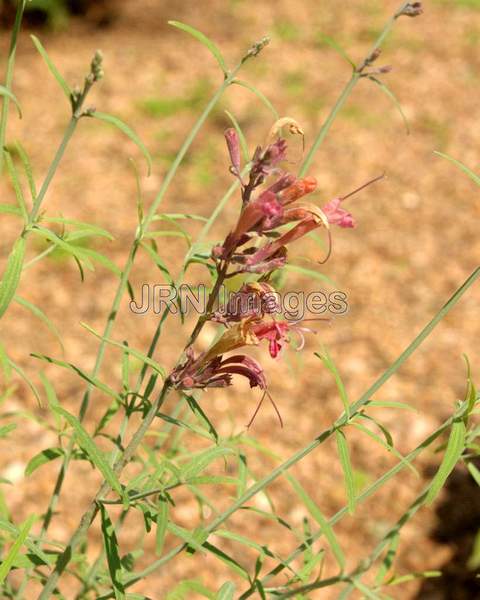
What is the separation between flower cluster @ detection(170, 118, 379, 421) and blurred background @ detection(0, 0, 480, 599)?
1.05 metres

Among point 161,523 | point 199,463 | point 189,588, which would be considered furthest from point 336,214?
point 189,588

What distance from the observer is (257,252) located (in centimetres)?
164

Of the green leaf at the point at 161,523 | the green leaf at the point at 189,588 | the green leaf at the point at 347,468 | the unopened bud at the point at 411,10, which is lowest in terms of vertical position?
the green leaf at the point at 189,588

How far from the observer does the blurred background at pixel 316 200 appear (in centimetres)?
425

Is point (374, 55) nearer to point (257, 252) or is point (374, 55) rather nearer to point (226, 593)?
point (257, 252)

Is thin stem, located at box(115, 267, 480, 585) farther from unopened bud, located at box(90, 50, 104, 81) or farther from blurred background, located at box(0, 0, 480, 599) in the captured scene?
blurred background, located at box(0, 0, 480, 599)

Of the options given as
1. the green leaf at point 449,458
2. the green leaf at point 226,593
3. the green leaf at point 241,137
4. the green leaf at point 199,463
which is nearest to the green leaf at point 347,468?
the green leaf at point 449,458

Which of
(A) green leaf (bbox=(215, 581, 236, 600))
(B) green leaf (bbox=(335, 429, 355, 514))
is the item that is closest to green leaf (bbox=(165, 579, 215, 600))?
(A) green leaf (bbox=(215, 581, 236, 600))

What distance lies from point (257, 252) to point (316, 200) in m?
4.43

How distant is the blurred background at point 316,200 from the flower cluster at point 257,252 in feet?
3.45

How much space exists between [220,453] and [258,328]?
1.11ft

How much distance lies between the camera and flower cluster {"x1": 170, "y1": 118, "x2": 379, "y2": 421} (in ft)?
5.10

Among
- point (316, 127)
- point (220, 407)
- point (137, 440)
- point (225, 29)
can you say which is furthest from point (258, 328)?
point (225, 29)

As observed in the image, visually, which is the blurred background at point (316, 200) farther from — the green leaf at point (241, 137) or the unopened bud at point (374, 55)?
the unopened bud at point (374, 55)
